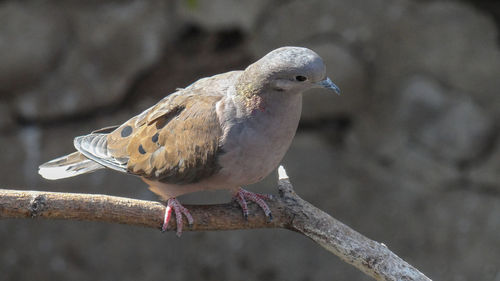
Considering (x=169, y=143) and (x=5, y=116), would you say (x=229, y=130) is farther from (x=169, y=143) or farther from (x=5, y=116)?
(x=5, y=116)

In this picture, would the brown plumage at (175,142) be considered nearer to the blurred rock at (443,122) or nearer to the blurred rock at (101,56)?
the blurred rock at (101,56)

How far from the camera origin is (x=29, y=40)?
488 centimetres

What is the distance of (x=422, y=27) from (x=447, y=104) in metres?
0.50

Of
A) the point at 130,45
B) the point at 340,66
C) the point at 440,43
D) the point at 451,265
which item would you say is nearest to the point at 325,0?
the point at 340,66

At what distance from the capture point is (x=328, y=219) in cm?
288

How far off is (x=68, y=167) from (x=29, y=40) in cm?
183

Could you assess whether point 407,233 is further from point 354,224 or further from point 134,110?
point 134,110

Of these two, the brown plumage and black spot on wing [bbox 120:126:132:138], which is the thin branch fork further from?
black spot on wing [bbox 120:126:132:138]

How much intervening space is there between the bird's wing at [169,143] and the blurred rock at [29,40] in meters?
1.77

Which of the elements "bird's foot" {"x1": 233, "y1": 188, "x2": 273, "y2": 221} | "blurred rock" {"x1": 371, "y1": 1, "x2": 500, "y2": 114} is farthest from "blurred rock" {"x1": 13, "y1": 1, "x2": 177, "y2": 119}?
"bird's foot" {"x1": 233, "y1": 188, "x2": 273, "y2": 221}

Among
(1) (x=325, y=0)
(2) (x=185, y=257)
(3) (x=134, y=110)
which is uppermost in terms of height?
(1) (x=325, y=0)

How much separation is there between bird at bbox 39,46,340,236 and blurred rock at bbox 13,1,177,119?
182 centimetres

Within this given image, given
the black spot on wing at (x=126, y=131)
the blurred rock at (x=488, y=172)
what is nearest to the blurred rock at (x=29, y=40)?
the black spot on wing at (x=126, y=131)

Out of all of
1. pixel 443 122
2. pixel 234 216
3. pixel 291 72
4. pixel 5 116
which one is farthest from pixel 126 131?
pixel 443 122
